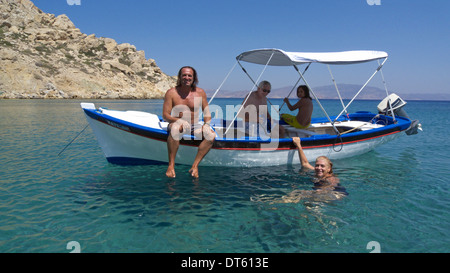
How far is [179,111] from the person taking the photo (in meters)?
6.52

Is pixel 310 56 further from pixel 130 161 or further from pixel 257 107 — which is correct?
pixel 130 161

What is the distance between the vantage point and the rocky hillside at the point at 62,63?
53656 mm

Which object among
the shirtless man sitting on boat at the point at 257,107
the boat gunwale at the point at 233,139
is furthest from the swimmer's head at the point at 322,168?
the shirtless man sitting on boat at the point at 257,107

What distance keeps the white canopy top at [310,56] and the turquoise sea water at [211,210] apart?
3.07 m

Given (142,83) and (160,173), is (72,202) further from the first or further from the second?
(142,83)

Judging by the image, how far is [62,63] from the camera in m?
66.2

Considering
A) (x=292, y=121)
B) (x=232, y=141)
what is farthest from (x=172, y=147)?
(x=292, y=121)

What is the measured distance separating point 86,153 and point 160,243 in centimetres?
721

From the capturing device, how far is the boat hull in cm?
679

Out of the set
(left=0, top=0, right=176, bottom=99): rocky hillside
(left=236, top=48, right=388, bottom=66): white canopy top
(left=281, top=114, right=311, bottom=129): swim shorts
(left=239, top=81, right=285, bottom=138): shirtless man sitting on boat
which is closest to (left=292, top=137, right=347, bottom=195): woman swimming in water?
(left=239, top=81, right=285, bottom=138): shirtless man sitting on boat

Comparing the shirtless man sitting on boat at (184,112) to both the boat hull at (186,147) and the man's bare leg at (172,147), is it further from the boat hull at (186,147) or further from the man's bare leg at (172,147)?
the boat hull at (186,147)

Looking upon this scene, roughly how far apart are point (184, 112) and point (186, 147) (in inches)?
36.5

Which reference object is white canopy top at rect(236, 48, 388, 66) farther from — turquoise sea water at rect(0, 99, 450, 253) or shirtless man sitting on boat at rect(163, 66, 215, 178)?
turquoise sea water at rect(0, 99, 450, 253)
